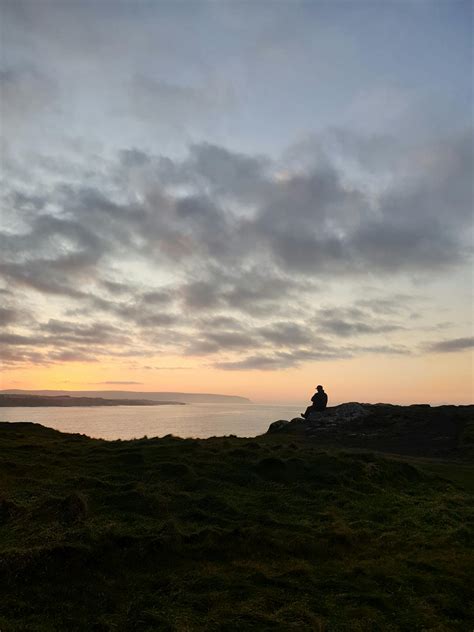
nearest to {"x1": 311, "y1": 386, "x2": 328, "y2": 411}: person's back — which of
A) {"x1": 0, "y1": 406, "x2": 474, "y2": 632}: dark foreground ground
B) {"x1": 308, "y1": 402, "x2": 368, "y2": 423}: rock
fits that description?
{"x1": 308, "y1": 402, "x2": 368, "y2": 423}: rock

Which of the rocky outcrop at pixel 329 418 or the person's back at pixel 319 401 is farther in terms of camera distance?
the person's back at pixel 319 401

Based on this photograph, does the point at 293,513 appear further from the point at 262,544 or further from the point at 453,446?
the point at 453,446

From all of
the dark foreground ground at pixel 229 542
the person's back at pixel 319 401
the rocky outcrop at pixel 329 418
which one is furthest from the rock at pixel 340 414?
the dark foreground ground at pixel 229 542

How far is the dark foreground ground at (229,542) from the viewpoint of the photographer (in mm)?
13641

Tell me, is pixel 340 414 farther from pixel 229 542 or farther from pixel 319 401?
pixel 229 542

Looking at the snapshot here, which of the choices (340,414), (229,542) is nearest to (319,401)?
(340,414)

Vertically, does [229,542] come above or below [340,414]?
below

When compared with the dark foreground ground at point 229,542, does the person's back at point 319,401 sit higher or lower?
higher

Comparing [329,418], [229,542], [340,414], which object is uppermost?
[340,414]

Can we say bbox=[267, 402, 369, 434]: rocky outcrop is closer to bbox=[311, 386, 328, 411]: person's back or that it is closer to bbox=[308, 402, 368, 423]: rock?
bbox=[308, 402, 368, 423]: rock

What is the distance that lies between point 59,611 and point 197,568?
5.17 metres

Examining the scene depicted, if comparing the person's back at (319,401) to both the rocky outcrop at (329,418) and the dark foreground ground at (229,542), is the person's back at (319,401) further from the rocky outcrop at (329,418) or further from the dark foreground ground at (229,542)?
the dark foreground ground at (229,542)

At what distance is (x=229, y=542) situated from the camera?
754 inches

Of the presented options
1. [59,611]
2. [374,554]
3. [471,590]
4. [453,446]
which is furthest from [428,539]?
[453,446]
